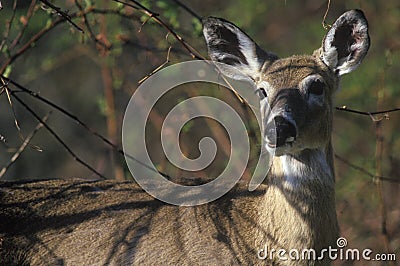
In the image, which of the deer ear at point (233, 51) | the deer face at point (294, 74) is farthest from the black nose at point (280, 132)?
the deer ear at point (233, 51)

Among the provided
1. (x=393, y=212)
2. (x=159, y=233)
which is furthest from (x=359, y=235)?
(x=159, y=233)

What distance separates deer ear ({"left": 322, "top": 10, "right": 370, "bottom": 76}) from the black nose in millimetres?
899

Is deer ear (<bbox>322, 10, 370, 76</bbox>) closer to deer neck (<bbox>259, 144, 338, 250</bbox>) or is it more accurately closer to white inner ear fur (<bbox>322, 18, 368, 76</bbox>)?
white inner ear fur (<bbox>322, 18, 368, 76</bbox>)

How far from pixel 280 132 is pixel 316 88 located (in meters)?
0.61

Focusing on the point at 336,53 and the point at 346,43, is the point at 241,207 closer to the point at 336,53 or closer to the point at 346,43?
the point at 336,53

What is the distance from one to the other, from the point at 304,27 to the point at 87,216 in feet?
27.5

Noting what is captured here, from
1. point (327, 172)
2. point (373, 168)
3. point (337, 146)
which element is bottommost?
point (327, 172)

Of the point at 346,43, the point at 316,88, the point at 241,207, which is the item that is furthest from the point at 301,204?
the point at 346,43

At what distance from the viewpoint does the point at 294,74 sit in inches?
235

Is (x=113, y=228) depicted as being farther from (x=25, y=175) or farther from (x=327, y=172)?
(x=25, y=175)

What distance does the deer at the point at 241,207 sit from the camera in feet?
18.7

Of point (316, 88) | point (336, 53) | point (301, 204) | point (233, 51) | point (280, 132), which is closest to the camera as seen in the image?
point (280, 132)

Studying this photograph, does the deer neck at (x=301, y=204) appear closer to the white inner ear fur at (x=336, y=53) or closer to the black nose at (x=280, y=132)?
the black nose at (x=280, y=132)

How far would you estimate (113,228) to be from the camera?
600 centimetres
